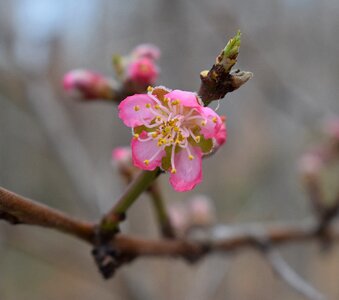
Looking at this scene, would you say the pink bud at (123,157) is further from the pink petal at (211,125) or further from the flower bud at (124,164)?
the pink petal at (211,125)

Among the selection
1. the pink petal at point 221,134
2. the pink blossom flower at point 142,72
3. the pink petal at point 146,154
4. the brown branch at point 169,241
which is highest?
the pink petal at point 221,134

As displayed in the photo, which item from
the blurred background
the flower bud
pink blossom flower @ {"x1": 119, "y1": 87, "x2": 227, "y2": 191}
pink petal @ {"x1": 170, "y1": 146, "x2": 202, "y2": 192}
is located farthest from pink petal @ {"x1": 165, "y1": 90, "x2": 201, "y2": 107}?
the blurred background

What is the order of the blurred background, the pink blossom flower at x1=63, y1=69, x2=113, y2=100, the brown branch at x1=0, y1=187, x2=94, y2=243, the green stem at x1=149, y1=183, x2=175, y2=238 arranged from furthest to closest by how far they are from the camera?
the blurred background
the pink blossom flower at x1=63, y1=69, x2=113, y2=100
the green stem at x1=149, y1=183, x2=175, y2=238
the brown branch at x1=0, y1=187, x2=94, y2=243

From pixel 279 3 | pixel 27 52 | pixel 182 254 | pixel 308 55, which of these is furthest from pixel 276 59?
pixel 182 254

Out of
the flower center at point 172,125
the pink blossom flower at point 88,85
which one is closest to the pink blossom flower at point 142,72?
the pink blossom flower at point 88,85

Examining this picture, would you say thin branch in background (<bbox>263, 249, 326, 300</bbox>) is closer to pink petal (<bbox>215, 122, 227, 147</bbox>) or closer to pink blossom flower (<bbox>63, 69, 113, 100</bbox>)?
pink petal (<bbox>215, 122, 227, 147</bbox>)

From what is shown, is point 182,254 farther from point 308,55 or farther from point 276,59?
point 308,55

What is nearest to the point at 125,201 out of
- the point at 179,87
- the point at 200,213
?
the point at 200,213
